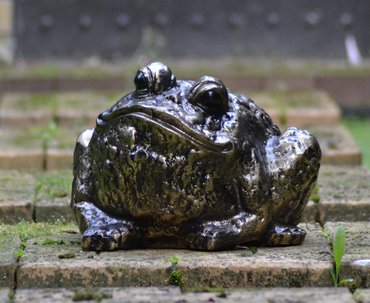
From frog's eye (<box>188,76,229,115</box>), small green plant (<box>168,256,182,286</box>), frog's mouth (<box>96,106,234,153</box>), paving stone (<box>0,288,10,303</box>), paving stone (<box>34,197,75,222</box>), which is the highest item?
frog's eye (<box>188,76,229,115</box>)

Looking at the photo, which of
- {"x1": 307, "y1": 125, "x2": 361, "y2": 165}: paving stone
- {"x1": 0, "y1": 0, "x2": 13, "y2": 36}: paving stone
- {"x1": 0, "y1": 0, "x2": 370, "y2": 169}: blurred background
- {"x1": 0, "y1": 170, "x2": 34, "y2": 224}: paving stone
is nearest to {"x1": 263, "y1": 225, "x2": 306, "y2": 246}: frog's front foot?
{"x1": 0, "y1": 170, "x2": 34, "y2": 224}: paving stone

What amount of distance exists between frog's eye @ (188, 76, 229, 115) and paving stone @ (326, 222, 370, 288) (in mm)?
624

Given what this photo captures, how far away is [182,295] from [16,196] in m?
1.75

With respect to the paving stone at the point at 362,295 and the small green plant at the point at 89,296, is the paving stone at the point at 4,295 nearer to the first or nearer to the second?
the small green plant at the point at 89,296

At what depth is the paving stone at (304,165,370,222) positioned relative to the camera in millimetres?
4593

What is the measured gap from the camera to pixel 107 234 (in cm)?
364

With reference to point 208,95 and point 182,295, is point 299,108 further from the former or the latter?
point 182,295

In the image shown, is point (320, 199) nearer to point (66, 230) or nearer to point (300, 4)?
point (66, 230)

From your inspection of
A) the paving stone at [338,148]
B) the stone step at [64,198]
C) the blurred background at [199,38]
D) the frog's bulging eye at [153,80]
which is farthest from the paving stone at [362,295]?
the blurred background at [199,38]

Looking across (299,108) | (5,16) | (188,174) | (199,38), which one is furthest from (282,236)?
(5,16)

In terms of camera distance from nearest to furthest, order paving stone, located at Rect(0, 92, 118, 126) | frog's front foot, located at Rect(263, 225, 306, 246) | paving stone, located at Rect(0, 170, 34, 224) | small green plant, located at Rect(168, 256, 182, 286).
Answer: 1. small green plant, located at Rect(168, 256, 182, 286)
2. frog's front foot, located at Rect(263, 225, 306, 246)
3. paving stone, located at Rect(0, 170, 34, 224)
4. paving stone, located at Rect(0, 92, 118, 126)

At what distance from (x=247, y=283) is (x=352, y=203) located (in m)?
1.30

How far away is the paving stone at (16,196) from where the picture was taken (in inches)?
179

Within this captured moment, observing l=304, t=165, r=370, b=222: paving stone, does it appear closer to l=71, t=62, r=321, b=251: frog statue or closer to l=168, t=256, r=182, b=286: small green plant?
l=71, t=62, r=321, b=251: frog statue
